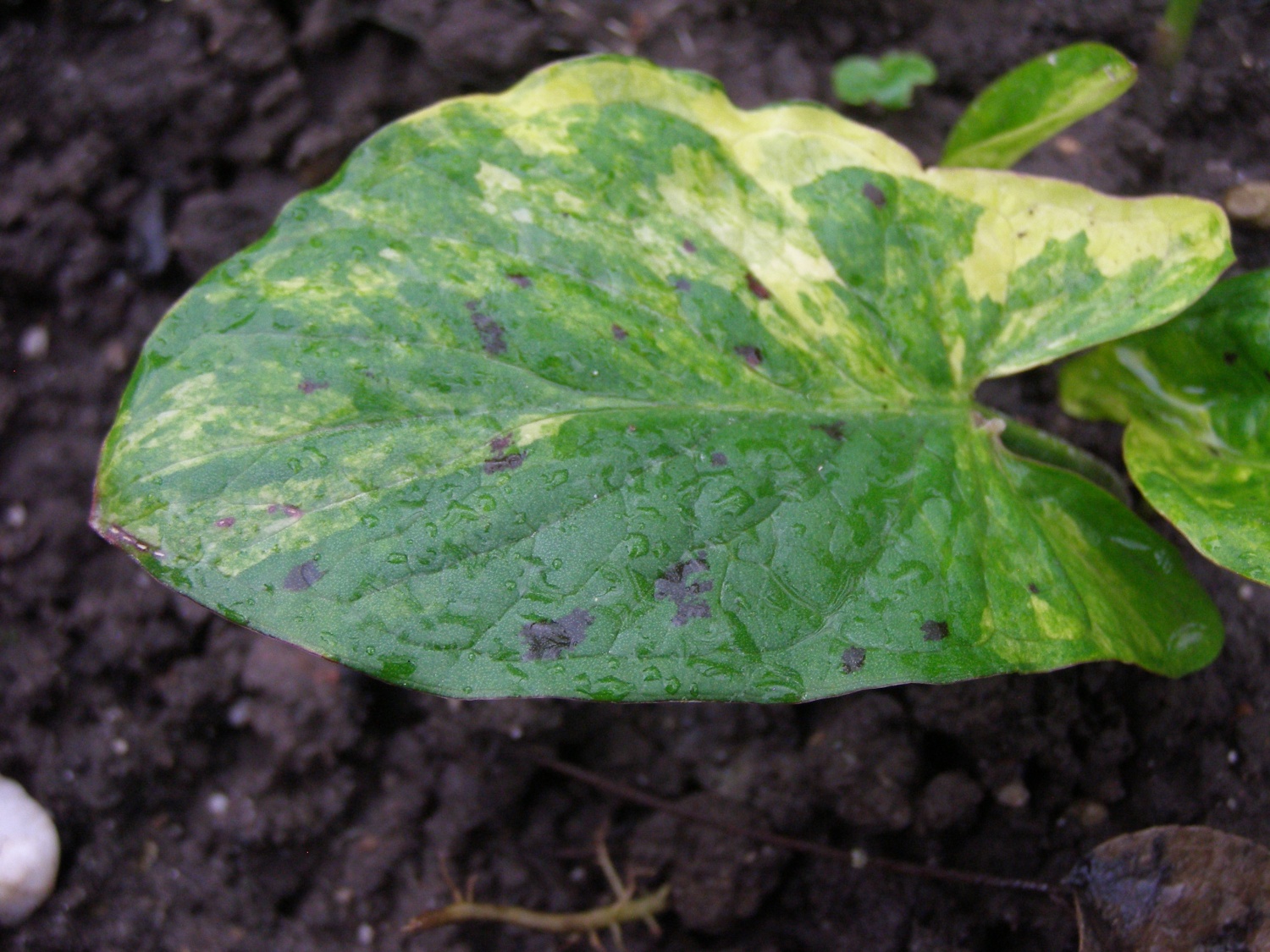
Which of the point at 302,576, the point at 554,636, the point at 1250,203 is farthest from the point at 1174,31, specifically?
the point at 302,576

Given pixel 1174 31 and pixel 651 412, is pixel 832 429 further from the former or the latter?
pixel 1174 31

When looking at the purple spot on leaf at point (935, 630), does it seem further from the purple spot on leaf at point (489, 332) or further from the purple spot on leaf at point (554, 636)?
the purple spot on leaf at point (489, 332)

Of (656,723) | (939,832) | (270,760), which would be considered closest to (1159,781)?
(939,832)

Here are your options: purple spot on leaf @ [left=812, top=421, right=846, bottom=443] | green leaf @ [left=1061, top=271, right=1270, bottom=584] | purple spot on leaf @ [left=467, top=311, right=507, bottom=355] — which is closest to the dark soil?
green leaf @ [left=1061, top=271, right=1270, bottom=584]

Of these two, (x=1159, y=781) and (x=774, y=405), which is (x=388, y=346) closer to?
(x=774, y=405)

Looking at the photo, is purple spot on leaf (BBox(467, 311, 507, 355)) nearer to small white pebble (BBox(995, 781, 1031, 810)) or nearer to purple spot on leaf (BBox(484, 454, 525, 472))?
purple spot on leaf (BBox(484, 454, 525, 472))

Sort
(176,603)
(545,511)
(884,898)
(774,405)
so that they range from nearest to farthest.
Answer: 1. (545,511)
2. (774,405)
3. (884,898)
4. (176,603)
